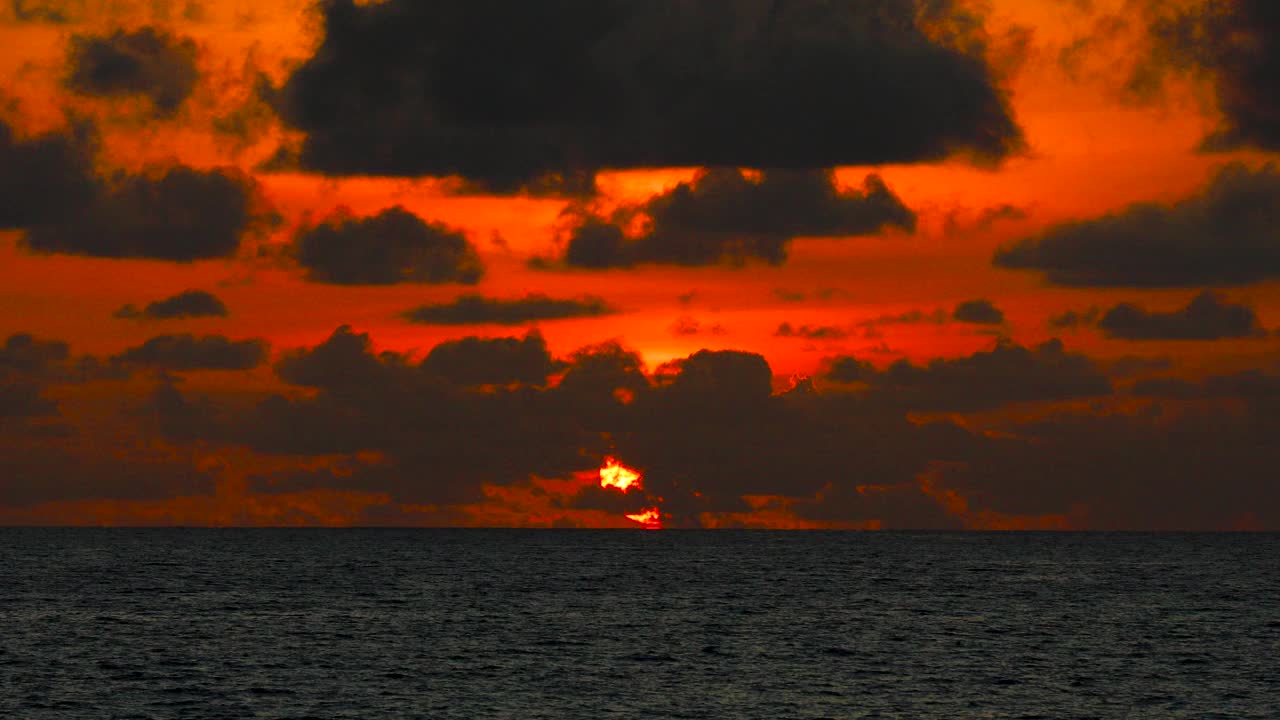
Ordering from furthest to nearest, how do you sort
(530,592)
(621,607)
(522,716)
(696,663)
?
1. (530,592)
2. (621,607)
3. (696,663)
4. (522,716)

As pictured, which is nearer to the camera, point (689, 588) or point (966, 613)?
point (966, 613)

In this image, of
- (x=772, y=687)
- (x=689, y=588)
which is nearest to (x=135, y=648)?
(x=772, y=687)

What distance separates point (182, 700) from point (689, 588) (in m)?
110

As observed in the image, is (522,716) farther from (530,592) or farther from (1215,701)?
→ (530,592)

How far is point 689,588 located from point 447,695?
104 m

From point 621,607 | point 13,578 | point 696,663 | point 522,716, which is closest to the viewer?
point 522,716

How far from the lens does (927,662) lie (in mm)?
105938

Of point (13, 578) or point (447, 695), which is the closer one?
point (447, 695)

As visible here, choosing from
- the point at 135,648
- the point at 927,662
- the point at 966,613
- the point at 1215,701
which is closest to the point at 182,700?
the point at 135,648

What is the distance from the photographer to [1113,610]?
6117 inches

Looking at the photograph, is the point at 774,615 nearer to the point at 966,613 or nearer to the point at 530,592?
the point at 966,613

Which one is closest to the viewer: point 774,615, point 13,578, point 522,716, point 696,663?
point 522,716

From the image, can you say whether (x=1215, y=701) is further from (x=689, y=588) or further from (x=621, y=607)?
(x=689, y=588)

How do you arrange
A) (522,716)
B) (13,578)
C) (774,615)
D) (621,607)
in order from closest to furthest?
(522,716)
(774,615)
(621,607)
(13,578)
